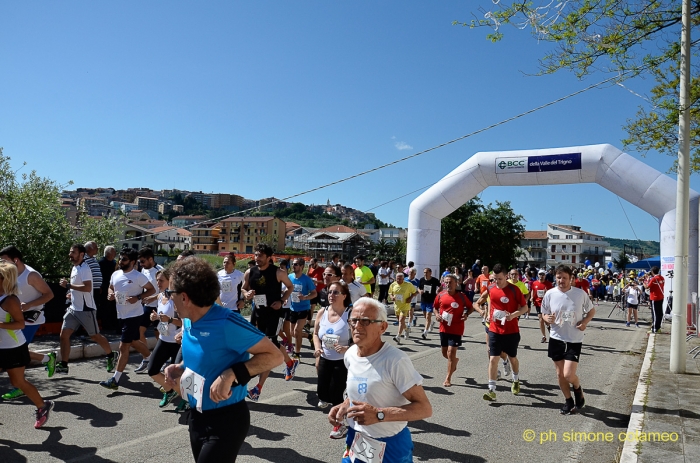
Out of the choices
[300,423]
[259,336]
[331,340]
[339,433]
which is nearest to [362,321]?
[259,336]

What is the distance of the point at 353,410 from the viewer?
8.84 ft

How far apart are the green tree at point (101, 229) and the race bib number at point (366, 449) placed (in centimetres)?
1948

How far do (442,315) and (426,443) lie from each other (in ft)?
10.1

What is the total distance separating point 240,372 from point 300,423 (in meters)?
3.54

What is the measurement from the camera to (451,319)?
8.15 metres

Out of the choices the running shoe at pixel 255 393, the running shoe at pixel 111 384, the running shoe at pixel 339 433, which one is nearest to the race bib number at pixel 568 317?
the running shoe at pixel 339 433

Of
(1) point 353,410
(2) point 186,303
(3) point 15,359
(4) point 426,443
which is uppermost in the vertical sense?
(2) point 186,303

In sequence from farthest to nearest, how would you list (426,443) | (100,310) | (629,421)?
(100,310) < (629,421) < (426,443)

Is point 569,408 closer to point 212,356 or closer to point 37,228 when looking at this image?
point 212,356

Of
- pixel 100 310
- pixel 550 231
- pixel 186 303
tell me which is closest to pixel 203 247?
pixel 550 231

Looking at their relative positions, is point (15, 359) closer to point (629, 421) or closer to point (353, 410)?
point (353, 410)

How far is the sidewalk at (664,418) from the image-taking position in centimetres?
491

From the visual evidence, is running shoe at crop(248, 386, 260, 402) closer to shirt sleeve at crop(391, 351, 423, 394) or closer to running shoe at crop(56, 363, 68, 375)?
running shoe at crop(56, 363, 68, 375)

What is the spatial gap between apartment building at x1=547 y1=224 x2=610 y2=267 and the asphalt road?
123778mm
